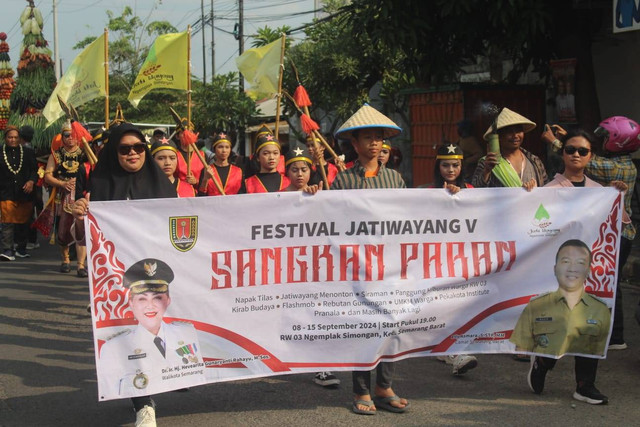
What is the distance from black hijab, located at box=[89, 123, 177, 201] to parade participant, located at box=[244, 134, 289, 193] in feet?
5.51

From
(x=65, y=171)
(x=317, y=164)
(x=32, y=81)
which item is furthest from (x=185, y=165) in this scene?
(x=32, y=81)

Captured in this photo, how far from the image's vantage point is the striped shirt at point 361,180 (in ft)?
17.0

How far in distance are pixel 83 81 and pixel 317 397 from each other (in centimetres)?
407

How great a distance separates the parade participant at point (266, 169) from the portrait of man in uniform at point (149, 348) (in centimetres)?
214

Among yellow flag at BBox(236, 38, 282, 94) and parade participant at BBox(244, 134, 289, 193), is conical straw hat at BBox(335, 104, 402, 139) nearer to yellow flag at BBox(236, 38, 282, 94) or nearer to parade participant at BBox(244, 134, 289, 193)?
parade participant at BBox(244, 134, 289, 193)

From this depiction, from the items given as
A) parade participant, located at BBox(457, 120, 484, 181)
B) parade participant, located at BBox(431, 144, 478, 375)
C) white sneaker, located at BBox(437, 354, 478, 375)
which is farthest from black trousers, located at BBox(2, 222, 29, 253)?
white sneaker, located at BBox(437, 354, 478, 375)

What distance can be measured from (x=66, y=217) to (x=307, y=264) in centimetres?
541

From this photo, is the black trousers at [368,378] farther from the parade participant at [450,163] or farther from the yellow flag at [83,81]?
the yellow flag at [83,81]

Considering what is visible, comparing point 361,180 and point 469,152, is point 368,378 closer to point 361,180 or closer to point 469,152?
point 361,180

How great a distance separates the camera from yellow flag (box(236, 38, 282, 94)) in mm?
8180

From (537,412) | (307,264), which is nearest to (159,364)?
(307,264)

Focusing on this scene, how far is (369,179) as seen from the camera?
5195mm

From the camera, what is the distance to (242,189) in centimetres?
736

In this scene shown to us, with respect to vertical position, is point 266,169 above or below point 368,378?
above
